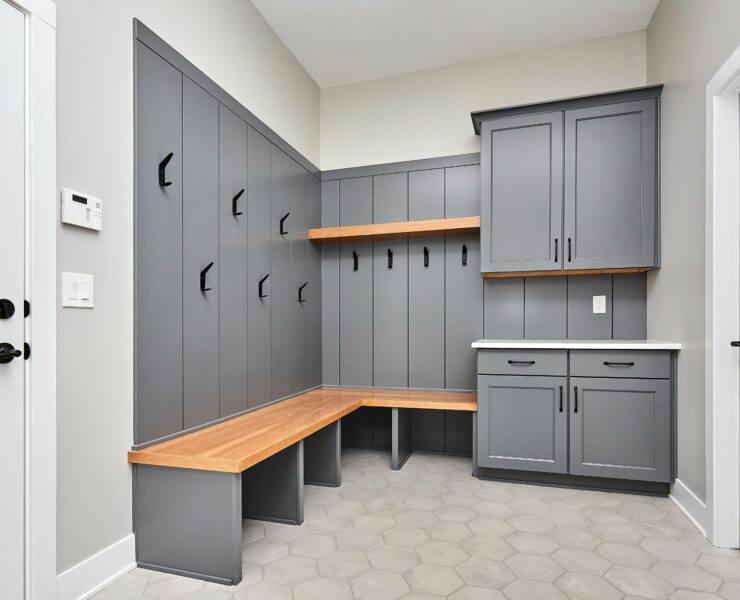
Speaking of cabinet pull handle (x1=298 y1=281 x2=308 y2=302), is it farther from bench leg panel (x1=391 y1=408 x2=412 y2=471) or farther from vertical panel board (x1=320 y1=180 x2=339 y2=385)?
bench leg panel (x1=391 y1=408 x2=412 y2=471)

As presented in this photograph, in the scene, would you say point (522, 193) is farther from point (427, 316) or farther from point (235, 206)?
point (235, 206)

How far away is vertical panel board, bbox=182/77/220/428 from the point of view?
7.84 feet

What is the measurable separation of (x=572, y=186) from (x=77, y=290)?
288 cm

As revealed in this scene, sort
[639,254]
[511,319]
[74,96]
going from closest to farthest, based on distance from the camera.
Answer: [74,96], [639,254], [511,319]

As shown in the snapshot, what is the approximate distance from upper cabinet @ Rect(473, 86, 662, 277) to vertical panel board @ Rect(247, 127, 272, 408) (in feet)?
4.85

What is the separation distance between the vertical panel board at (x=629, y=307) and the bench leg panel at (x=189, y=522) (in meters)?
2.74

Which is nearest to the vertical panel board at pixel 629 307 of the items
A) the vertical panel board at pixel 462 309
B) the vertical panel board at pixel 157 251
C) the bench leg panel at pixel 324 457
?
the vertical panel board at pixel 462 309

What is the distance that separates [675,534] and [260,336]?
8.16ft

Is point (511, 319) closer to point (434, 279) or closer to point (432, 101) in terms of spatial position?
point (434, 279)

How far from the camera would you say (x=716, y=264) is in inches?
88.0

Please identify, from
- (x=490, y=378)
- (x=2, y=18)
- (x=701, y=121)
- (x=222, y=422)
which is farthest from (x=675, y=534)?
(x=2, y=18)

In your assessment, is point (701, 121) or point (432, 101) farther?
point (432, 101)

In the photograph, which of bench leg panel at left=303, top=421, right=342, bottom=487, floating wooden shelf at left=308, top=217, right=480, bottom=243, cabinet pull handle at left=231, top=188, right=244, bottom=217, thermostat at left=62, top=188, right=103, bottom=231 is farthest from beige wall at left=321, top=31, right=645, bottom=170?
thermostat at left=62, top=188, right=103, bottom=231

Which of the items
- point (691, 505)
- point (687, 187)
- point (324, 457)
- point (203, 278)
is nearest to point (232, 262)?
point (203, 278)
